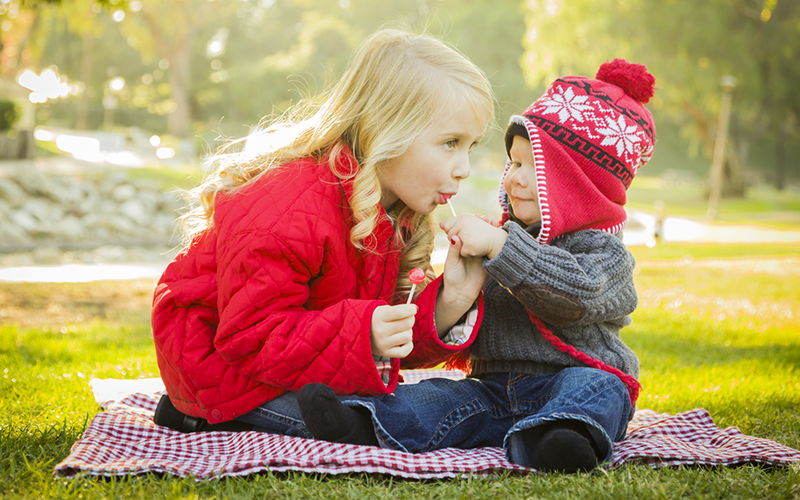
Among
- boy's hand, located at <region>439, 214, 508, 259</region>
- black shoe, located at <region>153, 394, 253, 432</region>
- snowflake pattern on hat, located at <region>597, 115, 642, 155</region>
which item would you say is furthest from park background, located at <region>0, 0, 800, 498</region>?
boy's hand, located at <region>439, 214, 508, 259</region>

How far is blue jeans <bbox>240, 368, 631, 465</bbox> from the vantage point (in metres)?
1.74

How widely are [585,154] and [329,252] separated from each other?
848 millimetres

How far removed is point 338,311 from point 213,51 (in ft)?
124

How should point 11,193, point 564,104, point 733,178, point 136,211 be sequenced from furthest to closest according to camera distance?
point 733,178 → point 136,211 → point 11,193 → point 564,104

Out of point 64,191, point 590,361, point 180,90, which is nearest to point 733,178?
point 64,191

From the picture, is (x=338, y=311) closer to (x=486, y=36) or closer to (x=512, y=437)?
(x=512, y=437)

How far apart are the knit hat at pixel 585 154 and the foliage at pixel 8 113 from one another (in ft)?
53.5

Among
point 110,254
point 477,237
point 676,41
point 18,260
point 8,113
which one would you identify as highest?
point 676,41

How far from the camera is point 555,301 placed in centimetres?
184

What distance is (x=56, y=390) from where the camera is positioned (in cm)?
247

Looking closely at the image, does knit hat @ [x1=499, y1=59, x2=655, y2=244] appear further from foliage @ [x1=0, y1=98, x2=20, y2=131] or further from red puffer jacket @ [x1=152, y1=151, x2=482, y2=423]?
foliage @ [x1=0, y1=98, x2=20, y2=131]

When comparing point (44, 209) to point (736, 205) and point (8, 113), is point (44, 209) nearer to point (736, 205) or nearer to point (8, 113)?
point (8, 113)

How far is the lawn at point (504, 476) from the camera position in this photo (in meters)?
1.55

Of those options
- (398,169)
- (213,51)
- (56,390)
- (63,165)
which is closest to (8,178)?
(63,165)
